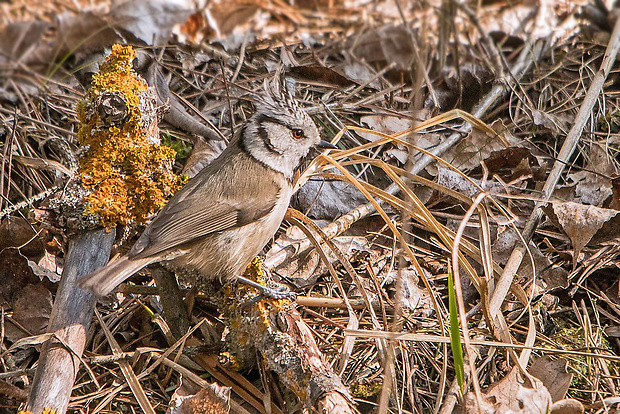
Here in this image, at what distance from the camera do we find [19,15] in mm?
1500

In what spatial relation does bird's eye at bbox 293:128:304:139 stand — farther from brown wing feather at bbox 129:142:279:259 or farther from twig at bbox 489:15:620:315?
twig at bbox 489:15:620:315

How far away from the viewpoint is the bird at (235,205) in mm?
2783

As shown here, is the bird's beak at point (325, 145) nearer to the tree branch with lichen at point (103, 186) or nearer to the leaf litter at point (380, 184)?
the leaf litter at point (380, 184)

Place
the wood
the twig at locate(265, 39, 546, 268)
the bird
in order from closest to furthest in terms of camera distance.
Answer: the wood
the bird
the twig at locate(265, 39, 546, 268)

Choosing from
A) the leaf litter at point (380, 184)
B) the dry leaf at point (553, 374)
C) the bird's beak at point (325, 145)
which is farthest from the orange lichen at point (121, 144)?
the dry leaf at point (553, 374)

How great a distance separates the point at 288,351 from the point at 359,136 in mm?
1912

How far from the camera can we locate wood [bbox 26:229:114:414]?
233cm

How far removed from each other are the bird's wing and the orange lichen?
0.18m

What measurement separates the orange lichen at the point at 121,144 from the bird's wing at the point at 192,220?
0.18 metres

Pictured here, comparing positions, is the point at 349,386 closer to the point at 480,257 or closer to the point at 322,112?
the point at 480,257

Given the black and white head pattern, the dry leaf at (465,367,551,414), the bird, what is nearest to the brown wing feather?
the bird

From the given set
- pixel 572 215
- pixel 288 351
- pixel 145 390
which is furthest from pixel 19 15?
pixel 572 215

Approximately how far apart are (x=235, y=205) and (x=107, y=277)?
33.2 inches

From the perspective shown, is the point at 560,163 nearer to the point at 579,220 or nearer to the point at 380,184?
the point at 579,220
